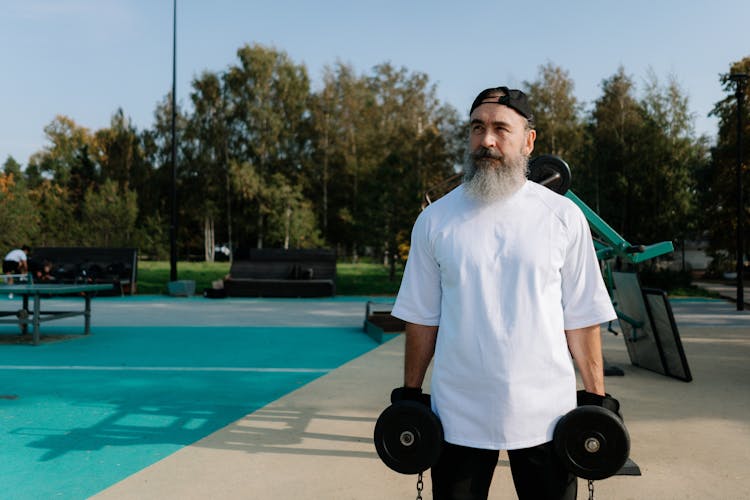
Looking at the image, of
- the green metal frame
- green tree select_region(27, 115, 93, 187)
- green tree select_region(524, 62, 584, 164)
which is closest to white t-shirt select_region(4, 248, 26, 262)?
the green metal frame

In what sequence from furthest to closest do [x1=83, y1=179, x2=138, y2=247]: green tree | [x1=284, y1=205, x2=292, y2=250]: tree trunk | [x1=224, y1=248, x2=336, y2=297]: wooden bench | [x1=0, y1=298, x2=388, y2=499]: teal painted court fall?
[x1=284, y1=205, x2=292, y2=250]: tree trunk → [x1=83, y1=179, x2=138, y2=247]: green tree → [x1=224, y1=248, x2=336, y2=297]: wooden bench → [x1=0, y1=298, x2=388, y2=499]: teal painted court

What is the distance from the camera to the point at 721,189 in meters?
27.1

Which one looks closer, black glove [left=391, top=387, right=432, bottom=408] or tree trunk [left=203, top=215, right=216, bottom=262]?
black glove [left=391, top=387, right=432, bottom=408]

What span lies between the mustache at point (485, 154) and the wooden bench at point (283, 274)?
17269 millimetres

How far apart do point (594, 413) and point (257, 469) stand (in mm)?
2711

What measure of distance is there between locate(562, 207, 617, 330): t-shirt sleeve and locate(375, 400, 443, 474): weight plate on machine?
539 mm

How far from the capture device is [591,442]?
1948mm

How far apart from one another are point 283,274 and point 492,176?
60.7ft

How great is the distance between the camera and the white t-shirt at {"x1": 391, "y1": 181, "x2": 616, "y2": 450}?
1.98 meters

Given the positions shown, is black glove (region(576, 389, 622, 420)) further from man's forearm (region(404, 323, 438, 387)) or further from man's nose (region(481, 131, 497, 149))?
man's nose (region(481, 131, 497, 149))

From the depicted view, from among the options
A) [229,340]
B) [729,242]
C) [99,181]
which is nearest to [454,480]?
[229,340]

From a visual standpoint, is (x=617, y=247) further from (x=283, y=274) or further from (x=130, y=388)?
(x=283, y=274)

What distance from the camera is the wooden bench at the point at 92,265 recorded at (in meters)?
20.0

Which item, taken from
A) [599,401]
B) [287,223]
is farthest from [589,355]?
[287,223]
